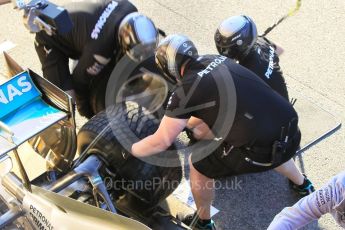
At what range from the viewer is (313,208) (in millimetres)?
2156

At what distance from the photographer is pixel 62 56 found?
3.41 meters

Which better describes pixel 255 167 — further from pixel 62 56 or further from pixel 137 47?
pixel 62 56

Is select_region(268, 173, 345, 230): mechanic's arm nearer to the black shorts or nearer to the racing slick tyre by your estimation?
the black shorts

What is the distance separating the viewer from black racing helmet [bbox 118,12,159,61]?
304 centimetres

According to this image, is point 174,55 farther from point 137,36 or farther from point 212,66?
point 137,36

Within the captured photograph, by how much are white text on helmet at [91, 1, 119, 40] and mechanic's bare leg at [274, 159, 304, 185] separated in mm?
1508

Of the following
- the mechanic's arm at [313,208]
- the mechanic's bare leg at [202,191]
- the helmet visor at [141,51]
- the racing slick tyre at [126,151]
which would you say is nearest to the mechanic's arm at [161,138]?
the racing slick tyre at [126,151]

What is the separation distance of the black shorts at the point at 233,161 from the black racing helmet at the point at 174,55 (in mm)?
534

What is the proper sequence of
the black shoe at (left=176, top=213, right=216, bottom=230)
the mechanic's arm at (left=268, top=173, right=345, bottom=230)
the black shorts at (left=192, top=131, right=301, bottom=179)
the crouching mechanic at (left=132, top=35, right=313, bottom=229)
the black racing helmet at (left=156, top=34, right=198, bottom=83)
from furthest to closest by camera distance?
the black shoe at (left=176, top=213, right=216, bottom=230) → the black shorts at (left=192, top=131, right=301, bottom=179) → the black racing helmet at (left=156, top=34, right=198, bottom=83) → the crouching mechanic at (left=132, top=35, right=313, bottom=229) → the mechanic's arm at (left=268, top=173, right=345, bottom=230)

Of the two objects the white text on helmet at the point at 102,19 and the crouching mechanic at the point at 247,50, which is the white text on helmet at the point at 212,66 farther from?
the white text on helmet at the point at 102,19

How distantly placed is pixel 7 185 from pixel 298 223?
1.42m

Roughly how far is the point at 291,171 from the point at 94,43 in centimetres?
157

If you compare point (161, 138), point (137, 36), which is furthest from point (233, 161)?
point (137, 36)

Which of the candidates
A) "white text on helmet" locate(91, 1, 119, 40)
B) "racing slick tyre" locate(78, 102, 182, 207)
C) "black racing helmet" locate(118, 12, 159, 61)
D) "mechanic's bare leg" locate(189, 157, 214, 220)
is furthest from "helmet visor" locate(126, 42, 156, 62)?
"mechanic's bare leg" locate(189, 157, 214, 220)
